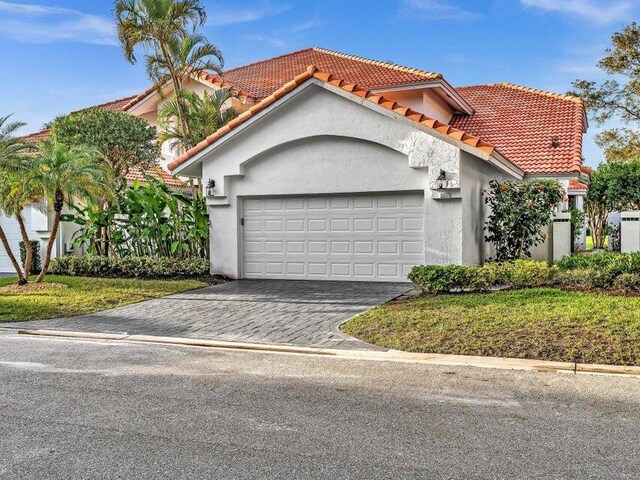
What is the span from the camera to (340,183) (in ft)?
51.1

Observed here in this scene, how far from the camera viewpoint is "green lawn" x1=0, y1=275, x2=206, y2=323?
1205 cm

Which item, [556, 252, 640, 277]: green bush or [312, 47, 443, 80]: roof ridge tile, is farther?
[312, 47, 443, 80]: roof ridge tile

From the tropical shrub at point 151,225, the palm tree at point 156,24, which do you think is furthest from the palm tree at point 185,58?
the tropical shrub at point 151,225

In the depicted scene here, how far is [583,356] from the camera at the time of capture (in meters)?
7.68

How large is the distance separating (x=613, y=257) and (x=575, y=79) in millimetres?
24327

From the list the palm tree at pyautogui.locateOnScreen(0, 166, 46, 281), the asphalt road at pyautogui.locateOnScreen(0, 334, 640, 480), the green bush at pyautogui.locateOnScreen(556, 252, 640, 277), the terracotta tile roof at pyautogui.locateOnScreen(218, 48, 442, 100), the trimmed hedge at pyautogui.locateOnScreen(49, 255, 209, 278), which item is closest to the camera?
the asphalt road at pyautogui.locateOnScreen(0, 334, 640, 480)

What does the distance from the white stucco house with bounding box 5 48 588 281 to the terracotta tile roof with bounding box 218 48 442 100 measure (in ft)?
19.1

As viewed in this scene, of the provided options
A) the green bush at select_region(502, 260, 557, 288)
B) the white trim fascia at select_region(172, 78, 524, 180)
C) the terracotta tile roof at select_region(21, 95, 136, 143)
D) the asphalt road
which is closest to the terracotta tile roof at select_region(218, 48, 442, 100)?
the terracotta tile roof at select_region(21, 95, 136, 143)

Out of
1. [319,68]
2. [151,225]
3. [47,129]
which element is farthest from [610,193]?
[47,129]

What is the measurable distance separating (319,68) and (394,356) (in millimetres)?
16199

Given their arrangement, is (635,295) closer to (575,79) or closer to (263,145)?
(263,145)

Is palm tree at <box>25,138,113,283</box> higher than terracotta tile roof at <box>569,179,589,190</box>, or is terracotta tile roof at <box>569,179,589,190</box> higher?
terracotta tile roof at <box>569,179,589,190</box>

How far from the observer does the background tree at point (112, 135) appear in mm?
18484

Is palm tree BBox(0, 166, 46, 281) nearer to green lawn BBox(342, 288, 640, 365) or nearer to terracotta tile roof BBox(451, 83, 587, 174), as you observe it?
green lawn BBox(342, 288, 640, 365)
